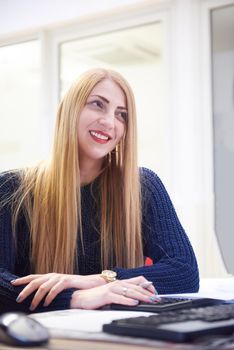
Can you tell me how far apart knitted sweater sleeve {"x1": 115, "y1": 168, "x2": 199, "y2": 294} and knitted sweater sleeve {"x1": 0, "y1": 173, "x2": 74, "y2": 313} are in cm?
24

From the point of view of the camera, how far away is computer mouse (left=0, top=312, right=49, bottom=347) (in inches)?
26.2

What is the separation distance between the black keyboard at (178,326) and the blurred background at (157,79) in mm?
2813

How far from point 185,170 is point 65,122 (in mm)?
1916

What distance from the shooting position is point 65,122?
1.82 metres

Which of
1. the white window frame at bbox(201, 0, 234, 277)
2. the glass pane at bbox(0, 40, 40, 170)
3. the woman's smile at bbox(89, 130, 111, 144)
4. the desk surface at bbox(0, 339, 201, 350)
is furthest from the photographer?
the glass pane at bbox(0, 40, 40, 170)

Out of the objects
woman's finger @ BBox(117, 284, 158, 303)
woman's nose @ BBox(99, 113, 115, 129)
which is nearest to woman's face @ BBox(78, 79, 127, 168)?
woman's nose @ BBox(99, 113, 115, 129)

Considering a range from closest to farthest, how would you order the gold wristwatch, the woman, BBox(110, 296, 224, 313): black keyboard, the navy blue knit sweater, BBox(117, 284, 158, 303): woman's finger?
BBox(110, 296, 224, 313): black keyboard < BBox(117, 284, 158, 303): woman's finger < the gold wristwatch < the navy blue knit sweater < the woman

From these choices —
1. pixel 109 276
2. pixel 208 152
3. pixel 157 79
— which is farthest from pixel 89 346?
pixel 157 79

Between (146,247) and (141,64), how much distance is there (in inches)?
99.7

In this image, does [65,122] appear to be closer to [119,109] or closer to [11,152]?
[119,109]

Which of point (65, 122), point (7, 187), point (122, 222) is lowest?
point (122, 222)

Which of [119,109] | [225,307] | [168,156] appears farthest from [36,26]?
[225,307]

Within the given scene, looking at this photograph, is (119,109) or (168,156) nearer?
(119,109)

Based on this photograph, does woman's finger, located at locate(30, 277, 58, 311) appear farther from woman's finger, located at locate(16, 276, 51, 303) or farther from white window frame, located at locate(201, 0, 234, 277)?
white window frame, located at locate(201, 0, 234, 277)
